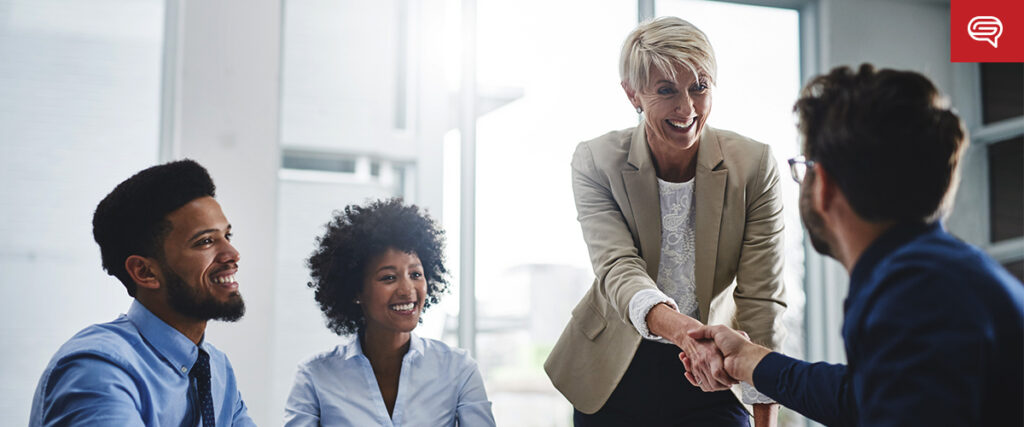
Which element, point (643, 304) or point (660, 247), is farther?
point (660, 247)

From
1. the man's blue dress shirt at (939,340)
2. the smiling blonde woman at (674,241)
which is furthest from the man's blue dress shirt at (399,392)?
the man's blue dress shirt at (939,340)

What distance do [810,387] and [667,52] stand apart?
936 millimetres

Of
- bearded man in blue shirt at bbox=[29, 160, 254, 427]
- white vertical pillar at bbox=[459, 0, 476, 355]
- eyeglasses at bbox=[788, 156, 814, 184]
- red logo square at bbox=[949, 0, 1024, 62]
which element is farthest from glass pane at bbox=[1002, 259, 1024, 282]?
bearded man in blue shirt at bbox=[29, 160, 254, 427]

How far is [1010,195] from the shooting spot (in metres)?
4.55

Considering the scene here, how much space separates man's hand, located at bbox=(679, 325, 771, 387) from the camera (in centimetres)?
177

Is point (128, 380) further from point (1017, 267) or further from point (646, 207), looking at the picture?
point (1017, 267)

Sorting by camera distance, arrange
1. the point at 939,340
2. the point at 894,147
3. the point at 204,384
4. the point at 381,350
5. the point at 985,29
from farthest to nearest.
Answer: the point at 985,29
the point at 381,350
the point at 204,384
the point at 894,147
the point at 939,340

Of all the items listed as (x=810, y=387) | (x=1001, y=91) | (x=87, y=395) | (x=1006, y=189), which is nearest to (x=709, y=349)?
(x=810, y=387)

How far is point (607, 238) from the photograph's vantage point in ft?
7.32

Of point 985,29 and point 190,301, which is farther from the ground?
point 985,29

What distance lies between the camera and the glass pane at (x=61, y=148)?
10.1 feet

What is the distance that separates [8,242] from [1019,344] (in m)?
3.17

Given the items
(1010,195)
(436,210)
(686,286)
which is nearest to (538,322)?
(436,210)

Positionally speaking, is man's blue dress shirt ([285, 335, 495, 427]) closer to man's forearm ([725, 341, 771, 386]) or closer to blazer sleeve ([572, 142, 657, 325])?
blazer sleeve ([572, 142, 657, 325])
